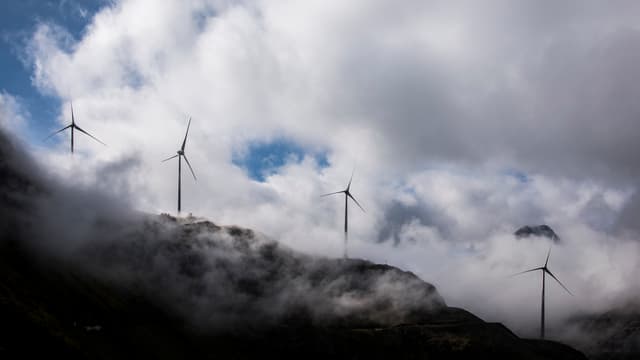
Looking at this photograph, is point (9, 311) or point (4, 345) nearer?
point (4, 345)

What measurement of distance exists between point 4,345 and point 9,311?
947 inches

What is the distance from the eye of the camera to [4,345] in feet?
566

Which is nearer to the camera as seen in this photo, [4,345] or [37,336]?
[4,345]

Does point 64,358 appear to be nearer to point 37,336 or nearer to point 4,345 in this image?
point 37,336

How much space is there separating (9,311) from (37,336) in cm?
1201

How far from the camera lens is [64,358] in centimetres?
19600

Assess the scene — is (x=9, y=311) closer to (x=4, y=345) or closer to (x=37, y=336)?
(x=37, y=336)

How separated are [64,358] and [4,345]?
2664 cm

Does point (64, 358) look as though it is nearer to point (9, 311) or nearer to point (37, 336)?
point (37, 336)

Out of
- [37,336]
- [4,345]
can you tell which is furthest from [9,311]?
[4,345]

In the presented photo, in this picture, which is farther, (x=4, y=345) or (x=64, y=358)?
(x=64, y=358)

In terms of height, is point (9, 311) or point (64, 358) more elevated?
point (9, 311)

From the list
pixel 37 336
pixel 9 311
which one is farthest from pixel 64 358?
pixel 9 311

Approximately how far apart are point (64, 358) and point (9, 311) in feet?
75.3
